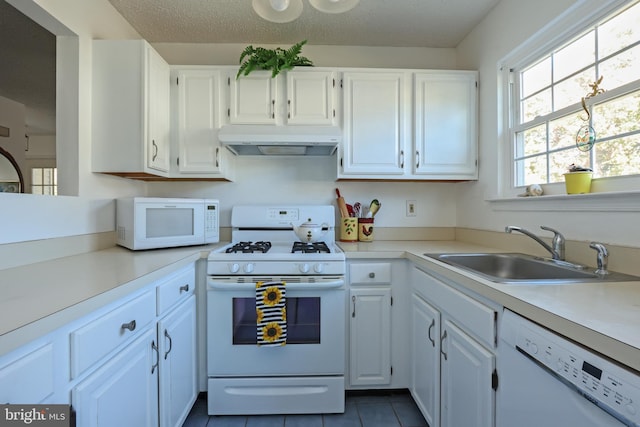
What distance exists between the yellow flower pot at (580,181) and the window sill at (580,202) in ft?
0.13

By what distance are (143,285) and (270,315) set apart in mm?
689

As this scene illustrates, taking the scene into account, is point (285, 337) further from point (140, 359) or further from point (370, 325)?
point (140, 359)

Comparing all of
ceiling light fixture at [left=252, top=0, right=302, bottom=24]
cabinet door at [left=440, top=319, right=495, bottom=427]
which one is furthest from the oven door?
ceiling light fixture at [left=252, top=0, right=302, bottom=24]

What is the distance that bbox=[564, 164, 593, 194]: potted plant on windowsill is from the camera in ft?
4.30

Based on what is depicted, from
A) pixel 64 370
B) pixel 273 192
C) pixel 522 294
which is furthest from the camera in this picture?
pixel 273 192

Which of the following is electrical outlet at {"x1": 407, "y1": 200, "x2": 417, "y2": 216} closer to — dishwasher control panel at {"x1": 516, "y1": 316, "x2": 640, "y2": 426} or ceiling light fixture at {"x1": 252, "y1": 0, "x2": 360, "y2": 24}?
ceiling light fixture at {"x1": 252, "y1": 0, "x2": 360, "y2": 24}

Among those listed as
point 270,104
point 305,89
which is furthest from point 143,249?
point 305,89

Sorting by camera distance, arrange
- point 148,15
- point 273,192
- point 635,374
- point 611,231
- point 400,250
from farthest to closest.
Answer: point 273,192, point 148,15, point 400,250, point 611,231, point 635,374

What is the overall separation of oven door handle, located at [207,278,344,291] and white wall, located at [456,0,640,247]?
1.09m

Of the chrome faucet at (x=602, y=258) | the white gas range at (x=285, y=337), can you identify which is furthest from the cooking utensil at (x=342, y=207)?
the chrome faucet at (x=602, y=258)

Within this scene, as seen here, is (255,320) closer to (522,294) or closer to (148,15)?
(522,294)

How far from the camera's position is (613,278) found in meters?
1.08

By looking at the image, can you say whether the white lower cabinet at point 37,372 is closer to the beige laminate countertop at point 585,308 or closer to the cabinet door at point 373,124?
the beige laminate countertop at point 585,308

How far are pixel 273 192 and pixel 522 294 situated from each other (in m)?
1.81
